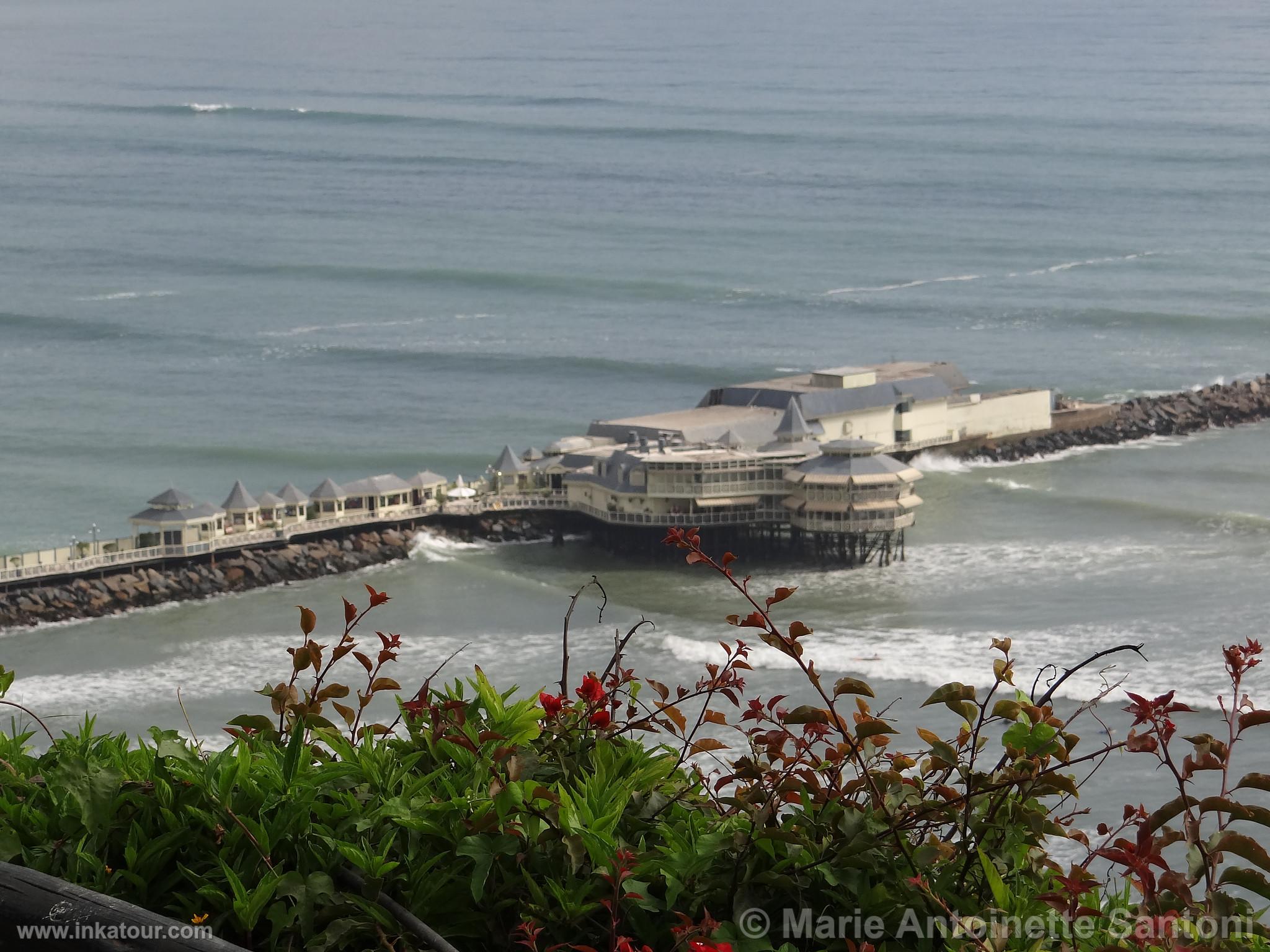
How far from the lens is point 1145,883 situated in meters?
4.77

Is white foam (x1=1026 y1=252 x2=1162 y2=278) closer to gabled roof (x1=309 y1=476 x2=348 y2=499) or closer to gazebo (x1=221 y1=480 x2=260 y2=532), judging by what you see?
gabled roof (x1=309 y1=476 x2=348 y2=499)

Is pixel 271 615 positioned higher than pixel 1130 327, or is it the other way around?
pixel 1130 327

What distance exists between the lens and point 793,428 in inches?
1884

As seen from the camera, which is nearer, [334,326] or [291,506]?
[291,506]

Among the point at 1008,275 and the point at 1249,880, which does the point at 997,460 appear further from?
the point at 1249,880

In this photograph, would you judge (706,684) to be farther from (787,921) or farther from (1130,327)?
(1130,327)

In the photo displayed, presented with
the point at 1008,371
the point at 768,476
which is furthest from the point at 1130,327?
the point at 768,476

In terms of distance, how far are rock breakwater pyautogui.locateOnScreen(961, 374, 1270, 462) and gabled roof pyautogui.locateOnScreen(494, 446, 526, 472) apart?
13026 mm

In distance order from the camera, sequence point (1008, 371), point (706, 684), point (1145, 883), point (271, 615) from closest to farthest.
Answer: point (1145, 883) < point (706, 684) < point (271, 615) < point (1008, 371)

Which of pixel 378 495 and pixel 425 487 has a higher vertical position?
pixel 425 487

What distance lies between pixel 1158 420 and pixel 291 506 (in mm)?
26703

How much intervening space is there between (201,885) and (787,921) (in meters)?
1.54

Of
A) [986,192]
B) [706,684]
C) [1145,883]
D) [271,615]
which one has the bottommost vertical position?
[271,615]

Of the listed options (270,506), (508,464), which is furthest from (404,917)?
(508,464)
